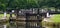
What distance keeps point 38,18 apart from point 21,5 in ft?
22.7

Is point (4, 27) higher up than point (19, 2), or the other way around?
point (19, 2)

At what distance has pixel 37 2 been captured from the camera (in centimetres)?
2756

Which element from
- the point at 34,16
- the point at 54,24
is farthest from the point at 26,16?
the point at 54,24

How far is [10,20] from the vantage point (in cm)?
2038

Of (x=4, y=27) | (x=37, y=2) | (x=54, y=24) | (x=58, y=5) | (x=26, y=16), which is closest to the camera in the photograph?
(x=54, y=24)

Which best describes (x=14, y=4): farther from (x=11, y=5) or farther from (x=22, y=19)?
(x=22, y=19)

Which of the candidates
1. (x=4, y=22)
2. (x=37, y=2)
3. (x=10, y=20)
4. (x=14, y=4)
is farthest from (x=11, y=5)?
(x=4, y=22)

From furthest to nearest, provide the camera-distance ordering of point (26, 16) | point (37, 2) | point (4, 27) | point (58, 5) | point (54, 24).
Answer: point (37, 2)
point (58, 5)
point (26, 16)
point (4, 27)
point (54, 24)

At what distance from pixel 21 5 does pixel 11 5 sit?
1491 mm

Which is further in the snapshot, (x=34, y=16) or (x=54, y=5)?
(x=54, y=5)

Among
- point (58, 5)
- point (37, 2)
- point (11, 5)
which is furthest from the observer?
point (37, 2)

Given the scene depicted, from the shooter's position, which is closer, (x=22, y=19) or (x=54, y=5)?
(x=22, y=19)

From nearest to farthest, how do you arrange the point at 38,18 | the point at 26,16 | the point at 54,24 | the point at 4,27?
the point at 54,24 < the point at 4,27 < the point at 38,18 < the point at 26,16

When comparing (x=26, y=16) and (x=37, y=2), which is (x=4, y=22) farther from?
(x=37, y=2)
